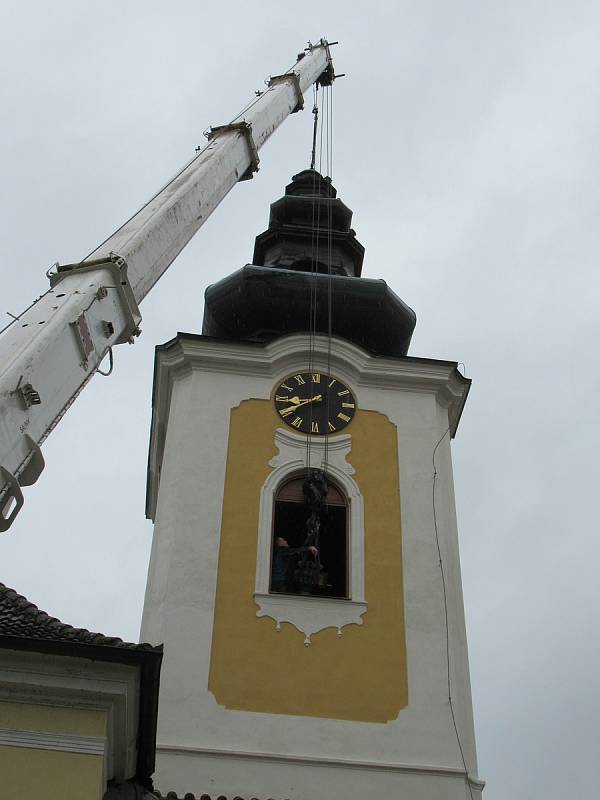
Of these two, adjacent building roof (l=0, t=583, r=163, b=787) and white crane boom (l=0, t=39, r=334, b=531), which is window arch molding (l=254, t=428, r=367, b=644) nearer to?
adjacent building roof (l=0, t=583, r=163, b=787)

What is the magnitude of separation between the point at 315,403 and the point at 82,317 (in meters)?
10.5

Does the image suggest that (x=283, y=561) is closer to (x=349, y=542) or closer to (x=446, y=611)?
(x=349, y=542)

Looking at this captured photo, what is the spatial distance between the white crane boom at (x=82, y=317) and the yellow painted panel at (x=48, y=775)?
3.50 metres

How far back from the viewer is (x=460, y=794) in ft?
46.1

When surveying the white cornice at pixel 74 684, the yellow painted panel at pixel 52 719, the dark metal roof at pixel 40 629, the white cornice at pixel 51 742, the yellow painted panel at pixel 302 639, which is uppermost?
the yellow painted panel at pixel 302 639

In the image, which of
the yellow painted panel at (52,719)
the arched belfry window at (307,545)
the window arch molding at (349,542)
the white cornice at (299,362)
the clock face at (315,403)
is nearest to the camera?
the yellow painted panel at (52,719)

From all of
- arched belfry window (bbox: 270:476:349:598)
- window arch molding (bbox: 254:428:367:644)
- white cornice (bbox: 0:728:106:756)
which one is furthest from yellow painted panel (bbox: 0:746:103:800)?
arched belfry window (bbox: 270:476:349:598)

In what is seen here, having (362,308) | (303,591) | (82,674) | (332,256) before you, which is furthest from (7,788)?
(332,256)

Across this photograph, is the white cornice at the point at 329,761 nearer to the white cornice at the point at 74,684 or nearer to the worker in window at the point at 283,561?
the worker in window at the point at 283,561

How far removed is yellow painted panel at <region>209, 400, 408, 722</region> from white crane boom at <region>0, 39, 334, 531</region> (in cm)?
560

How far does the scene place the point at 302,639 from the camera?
50.9 ft

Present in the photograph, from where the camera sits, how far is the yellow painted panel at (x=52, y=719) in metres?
10.4

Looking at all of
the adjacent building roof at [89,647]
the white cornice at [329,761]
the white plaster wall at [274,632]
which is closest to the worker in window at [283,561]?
the white plaster wall at [274,632]

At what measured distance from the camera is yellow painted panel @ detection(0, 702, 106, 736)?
10.4m
